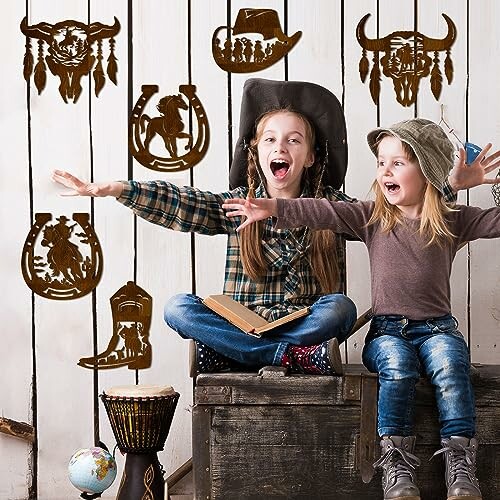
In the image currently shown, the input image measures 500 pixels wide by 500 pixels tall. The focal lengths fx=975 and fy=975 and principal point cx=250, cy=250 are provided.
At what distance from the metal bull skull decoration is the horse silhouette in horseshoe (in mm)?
583

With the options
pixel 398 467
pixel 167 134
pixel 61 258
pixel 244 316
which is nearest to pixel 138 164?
pixel 167 134

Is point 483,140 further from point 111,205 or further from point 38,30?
point 38,30

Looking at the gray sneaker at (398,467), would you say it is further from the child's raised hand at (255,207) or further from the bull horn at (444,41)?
the bull horn at (444,41)

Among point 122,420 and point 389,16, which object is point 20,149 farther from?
point 389,16

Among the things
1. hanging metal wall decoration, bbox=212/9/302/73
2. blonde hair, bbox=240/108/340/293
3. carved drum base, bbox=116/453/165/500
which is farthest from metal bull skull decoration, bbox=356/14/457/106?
carved drum base, bbox=116/453/165/500

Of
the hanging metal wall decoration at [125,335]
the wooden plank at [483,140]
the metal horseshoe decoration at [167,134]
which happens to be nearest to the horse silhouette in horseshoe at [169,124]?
the metal horseshoe decoration at [167,134]

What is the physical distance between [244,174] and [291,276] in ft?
1.12

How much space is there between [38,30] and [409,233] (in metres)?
1.35

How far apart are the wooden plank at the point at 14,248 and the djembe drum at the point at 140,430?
20.4 inches

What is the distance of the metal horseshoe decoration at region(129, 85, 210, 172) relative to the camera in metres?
3.06

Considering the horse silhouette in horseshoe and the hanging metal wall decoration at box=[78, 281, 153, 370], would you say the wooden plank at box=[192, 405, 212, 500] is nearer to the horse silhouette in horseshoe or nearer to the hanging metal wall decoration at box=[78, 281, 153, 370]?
the hanging metal wall decoration at box=[78, 281, 153, 370]

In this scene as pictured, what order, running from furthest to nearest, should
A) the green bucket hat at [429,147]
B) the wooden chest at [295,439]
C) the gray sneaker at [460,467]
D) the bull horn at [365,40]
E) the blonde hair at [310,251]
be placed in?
1. the bull horn at [365,40]
2. the blonde hair at [310,251]
3. the green bucket hat at [429,147]
4. the wooden chest at [295,439]
5. the gray sneaker at [460,467]

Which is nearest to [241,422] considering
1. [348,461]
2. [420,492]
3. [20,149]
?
[348,461]

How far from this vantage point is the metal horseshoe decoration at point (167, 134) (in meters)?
3.06
